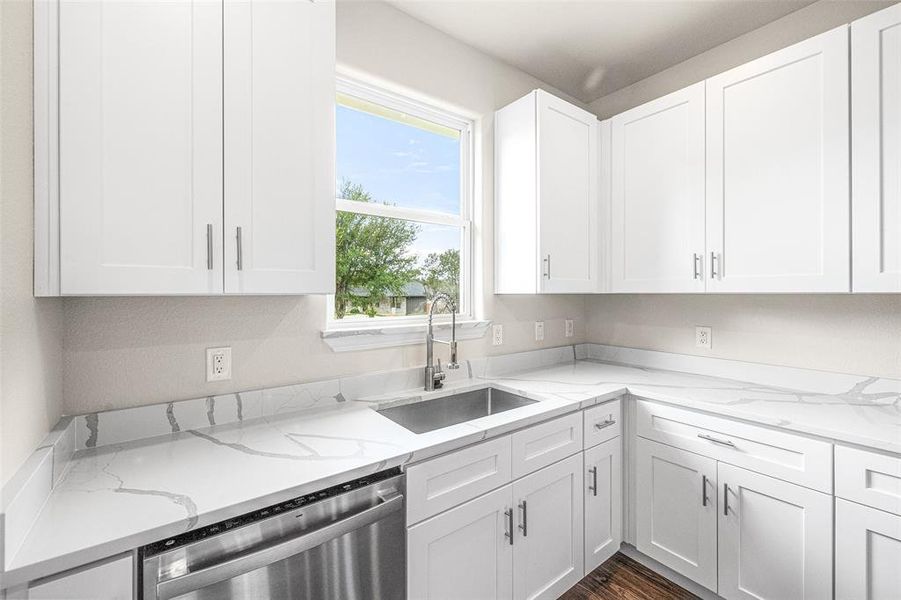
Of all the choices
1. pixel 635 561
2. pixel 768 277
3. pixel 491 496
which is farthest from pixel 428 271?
pixel 635 561

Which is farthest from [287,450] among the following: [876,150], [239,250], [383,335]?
[876,150]

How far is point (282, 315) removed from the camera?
5.31 feet

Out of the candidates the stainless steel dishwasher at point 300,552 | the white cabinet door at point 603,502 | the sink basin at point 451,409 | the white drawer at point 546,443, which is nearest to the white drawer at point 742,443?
the white cabinet door at point 603,502

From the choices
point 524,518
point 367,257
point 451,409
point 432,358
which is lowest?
point 524,518

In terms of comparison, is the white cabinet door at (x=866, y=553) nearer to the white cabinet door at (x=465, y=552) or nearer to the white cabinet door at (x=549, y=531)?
the white cabinet door at (x=549, y=531)

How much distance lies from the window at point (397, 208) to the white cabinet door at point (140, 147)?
679 mm

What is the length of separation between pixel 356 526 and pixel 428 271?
130 centimetres

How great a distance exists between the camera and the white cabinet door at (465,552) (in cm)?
128

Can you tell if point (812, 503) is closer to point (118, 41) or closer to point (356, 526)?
point (356, 526)

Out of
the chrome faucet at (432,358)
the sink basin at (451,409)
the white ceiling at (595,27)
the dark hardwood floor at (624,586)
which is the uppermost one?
the white ceiling at (595,27)

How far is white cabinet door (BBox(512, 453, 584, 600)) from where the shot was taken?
157cm

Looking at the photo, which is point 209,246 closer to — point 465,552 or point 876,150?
point 465,552

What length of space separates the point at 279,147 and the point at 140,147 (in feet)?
1.18

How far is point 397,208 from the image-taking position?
2.00 metres
